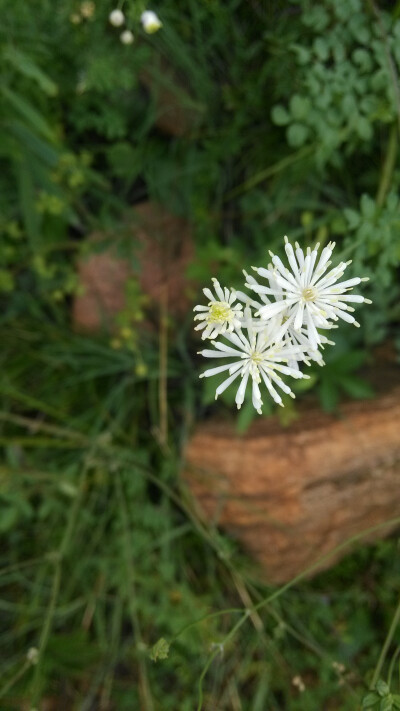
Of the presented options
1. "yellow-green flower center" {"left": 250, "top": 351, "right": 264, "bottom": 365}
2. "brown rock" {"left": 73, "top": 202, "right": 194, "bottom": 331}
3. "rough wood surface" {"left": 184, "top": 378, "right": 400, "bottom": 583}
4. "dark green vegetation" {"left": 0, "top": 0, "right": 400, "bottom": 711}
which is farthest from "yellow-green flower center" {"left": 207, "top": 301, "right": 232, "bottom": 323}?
"brown rock" {"left": 73, "top": 202, "right": 194, "bottom": 331}

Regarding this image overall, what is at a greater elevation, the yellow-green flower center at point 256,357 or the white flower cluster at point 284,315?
the white flower cluster at point 284,315

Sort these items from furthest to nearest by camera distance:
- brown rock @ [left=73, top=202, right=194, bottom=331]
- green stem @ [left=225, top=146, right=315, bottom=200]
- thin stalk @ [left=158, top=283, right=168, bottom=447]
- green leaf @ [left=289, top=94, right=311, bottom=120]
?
brown rock @ [left=73, top=202, right=194, bottom=331]
thin stalk @ [left=158, top=283, right=168, bottom=447]
green stem @ [left=225, top=146, right=315, bottom=200]
green leaf @ [left=289, top=94, right=311, bottom=120]

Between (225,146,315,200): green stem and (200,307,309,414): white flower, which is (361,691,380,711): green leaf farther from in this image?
(225,146,315,200): green stem

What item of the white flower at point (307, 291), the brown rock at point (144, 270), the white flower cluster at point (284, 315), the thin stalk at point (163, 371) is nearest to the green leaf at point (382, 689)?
the white flower cluster at point (284, 315)

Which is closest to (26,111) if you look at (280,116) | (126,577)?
(280,116)

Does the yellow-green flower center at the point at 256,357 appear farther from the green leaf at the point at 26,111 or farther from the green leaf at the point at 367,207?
the green leaf at the point at 26,111
